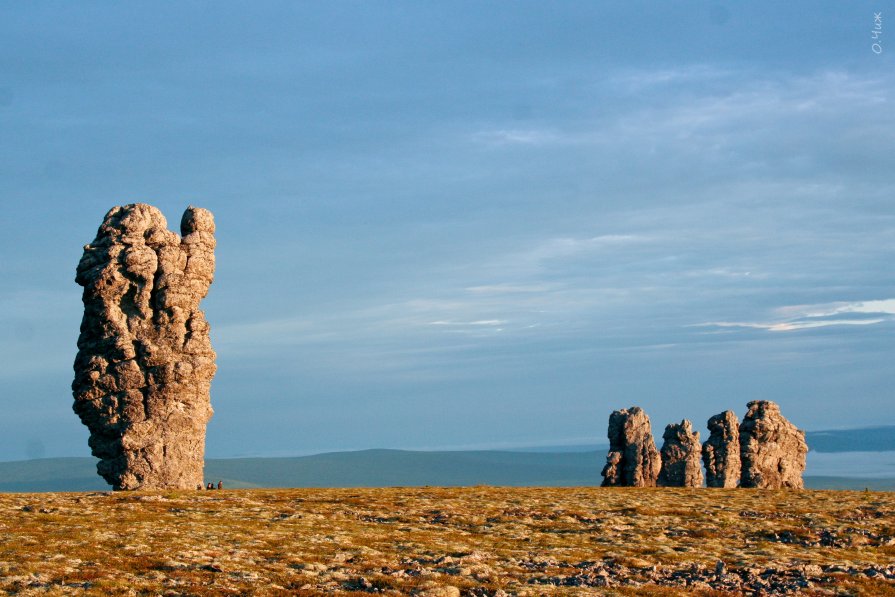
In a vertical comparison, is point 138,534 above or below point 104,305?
below

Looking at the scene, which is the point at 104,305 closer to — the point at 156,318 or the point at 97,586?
the point at 156,318

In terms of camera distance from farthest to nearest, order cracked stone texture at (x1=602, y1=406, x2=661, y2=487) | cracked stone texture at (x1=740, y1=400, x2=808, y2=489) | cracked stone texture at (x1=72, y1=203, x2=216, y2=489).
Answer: cracked stone texture at (x1=740, y1=400, x2=808, y2=489) → cracked stone texture at (x1=602, y1=406, x2=661, y2=487) → cracked stone texture at (x1=72, y1=203, x2=216, y2=489)

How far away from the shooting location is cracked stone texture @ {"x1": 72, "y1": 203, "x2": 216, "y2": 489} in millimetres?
68500

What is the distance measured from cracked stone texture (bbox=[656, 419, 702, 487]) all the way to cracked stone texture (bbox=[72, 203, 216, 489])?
43.2 meters

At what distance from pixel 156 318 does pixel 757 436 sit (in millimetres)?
56355

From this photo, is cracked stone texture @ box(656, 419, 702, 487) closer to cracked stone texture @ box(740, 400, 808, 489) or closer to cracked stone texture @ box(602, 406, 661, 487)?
cracked stone texture @ box(602, 406, 661, 487)

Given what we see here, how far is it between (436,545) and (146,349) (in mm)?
36539

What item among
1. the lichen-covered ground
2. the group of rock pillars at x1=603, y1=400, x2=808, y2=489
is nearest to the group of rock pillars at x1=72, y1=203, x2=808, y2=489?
the lichen-covered ground

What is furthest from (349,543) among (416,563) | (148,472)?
(148,472)

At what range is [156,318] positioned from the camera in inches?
2842

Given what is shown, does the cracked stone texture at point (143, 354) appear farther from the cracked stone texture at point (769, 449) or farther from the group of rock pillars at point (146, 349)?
the cracked stone texture at point (769, 449)

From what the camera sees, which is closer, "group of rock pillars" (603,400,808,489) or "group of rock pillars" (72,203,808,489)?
"group of rock pillars" (72,203,808,489)

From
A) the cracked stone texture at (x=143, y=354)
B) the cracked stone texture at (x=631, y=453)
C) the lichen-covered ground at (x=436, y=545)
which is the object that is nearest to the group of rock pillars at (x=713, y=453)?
the cracked stone texture at (x=631, y=453)

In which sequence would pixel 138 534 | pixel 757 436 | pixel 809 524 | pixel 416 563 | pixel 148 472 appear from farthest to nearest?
pixel 757 436, pixel 148 472, pixel 809 524, pixel 138 534, pixel 416 563
